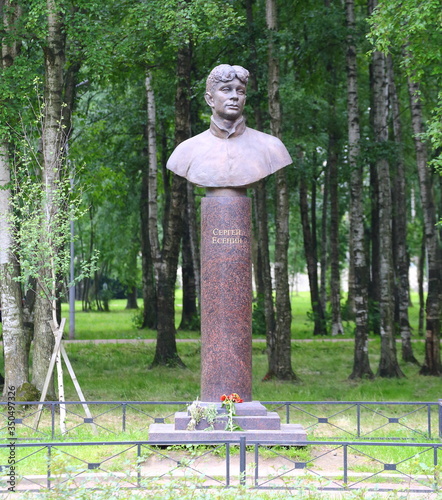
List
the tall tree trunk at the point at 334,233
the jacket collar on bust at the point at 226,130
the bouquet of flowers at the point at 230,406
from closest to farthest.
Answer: the bouquet of flowers at the point at 230,406
the jacket collar on bust at the point at 226,130
the tall tree trunk at the point at 334,233

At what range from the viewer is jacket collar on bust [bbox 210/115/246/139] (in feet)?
32.9

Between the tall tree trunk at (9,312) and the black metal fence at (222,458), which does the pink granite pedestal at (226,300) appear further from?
the tall tree trunk at (9,312)

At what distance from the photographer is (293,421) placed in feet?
40.6

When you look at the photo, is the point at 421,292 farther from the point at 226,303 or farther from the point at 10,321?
the point at 226,303

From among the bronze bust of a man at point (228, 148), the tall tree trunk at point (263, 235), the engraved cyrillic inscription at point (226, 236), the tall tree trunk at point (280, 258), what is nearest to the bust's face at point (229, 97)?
the bronze bust of a man at point (228, 148)

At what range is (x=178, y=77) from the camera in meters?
18.0

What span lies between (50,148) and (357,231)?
7065 mm

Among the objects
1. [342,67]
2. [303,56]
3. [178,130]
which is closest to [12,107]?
[178,130]

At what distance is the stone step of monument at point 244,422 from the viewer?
9.18 meters

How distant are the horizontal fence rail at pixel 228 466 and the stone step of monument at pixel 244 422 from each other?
230mm

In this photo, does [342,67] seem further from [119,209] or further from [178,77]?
[119,209]

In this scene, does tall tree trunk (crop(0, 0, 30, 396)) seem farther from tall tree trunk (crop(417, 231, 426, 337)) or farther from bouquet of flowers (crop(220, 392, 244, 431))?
tall tree trunk (crop(417, 231, 426, 337))

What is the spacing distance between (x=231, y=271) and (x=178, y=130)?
8891 mm

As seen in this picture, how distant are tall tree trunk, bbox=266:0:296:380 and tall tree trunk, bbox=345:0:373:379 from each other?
1.51 meters
